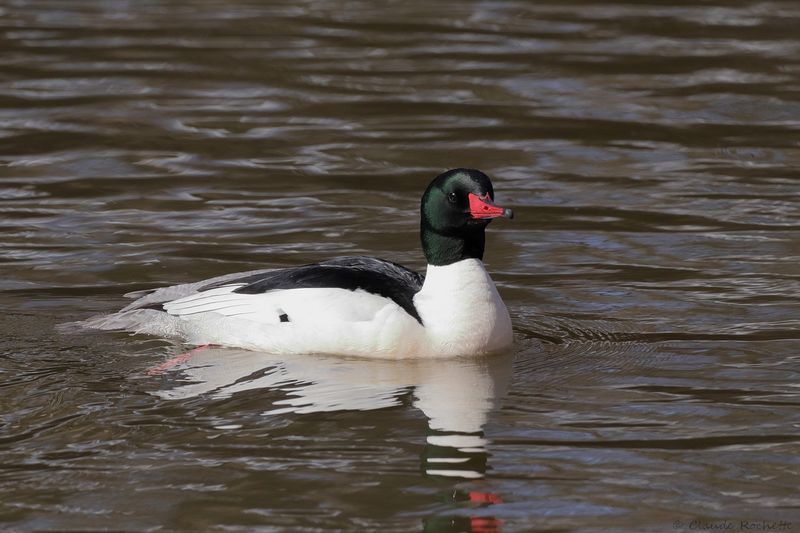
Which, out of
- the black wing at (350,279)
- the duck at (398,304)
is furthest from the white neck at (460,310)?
the black wing at (350,279)

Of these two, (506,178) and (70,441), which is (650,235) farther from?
(70,441)

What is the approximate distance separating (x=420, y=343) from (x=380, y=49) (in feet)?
28.0

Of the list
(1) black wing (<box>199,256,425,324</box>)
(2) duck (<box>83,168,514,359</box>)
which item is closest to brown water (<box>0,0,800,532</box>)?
(2) duck (<box>83,168,514,359</box>)

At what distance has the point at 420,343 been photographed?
850 centimetres

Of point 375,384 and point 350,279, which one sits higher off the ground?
point 350,279

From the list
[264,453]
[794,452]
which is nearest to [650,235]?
[794,452]

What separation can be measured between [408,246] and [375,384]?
290 centimetres

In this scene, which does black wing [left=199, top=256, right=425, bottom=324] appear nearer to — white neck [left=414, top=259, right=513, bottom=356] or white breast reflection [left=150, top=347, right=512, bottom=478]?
white neck [left=414, top=259, right=513, bottom=356]

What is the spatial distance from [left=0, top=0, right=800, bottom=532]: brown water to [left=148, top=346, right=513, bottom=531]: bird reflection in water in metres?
0.03

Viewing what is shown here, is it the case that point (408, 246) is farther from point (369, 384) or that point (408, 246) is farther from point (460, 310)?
point (369, 384)

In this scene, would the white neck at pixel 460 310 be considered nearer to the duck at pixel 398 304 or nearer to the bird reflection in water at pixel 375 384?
the duck at pixel 398 304

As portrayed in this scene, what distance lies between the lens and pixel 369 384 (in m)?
8.17

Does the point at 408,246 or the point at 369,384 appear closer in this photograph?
the point at 369,384

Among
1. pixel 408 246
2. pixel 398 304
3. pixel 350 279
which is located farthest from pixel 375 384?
pixel 408 246
